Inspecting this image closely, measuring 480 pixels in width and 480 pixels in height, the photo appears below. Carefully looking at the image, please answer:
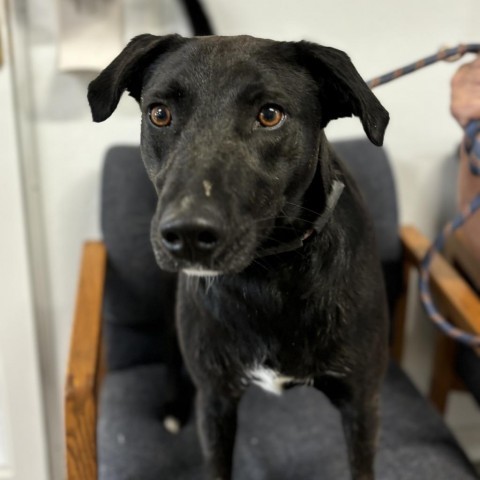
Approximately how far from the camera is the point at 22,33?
1.35 m

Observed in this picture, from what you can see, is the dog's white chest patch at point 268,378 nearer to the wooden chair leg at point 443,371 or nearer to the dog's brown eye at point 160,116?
the dog's brown eye at point 160,116

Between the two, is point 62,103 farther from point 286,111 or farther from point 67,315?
point 286,111

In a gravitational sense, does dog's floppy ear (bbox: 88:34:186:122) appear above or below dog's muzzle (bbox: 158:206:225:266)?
above

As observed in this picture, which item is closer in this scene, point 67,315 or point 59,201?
point 59,201

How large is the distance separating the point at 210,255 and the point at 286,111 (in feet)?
0.70

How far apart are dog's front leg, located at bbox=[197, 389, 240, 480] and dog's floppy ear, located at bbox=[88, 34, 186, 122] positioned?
0.49 m

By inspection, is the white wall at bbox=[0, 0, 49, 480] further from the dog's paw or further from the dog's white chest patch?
the dog's white chest patch

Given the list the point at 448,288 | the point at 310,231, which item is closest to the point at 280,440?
the point at 448,288

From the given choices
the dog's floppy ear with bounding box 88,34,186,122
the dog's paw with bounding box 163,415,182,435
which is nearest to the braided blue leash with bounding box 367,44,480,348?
the dog's floppy ear with bounding box 88,34,186,122

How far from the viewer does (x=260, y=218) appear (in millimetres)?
763

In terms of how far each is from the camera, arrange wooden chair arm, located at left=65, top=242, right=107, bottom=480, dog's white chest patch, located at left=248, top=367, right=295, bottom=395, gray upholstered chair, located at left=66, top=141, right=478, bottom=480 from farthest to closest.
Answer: gray upholstered chair, located at left=66, top=141, right=478, bottom=480 → wooden chair arm, located at left=65, top=242, right=107, bottom=480 → dog's white chest patch, located at left=248, top=367, right=295, bottom=395

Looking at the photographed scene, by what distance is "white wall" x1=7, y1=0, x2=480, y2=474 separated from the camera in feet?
4.56

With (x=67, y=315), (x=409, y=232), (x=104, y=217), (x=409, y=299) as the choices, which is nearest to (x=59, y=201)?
(x=104, y=217)

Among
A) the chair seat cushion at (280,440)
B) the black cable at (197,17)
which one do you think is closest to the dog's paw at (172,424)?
the chair seat cushion at (280,440)
